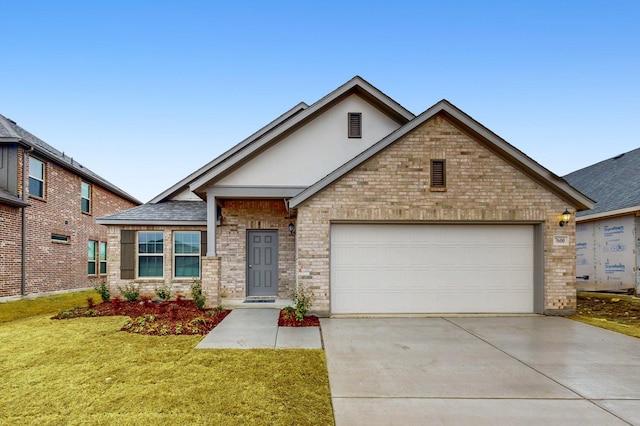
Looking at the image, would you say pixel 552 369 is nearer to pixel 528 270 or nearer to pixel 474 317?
pixel 474 317

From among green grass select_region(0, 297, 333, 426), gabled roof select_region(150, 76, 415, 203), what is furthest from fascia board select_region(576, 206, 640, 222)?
green grass select_region(0, 297, 333, 426)

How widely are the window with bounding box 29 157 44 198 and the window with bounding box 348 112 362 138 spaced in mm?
13071

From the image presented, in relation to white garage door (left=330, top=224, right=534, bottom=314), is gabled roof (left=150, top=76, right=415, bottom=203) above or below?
above

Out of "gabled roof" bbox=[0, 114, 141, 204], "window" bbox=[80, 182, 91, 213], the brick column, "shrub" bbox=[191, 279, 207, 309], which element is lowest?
"shrub" bbox=[191, 279, 207, 309]

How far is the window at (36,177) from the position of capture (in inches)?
516

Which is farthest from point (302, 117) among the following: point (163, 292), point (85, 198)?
point (85, 198)

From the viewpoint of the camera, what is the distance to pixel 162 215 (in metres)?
11.5

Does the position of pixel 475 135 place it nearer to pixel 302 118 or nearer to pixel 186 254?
pixel 302 118

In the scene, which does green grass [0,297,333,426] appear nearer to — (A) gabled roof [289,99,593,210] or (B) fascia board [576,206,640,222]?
(A) gabled roof [289,99,593,210]

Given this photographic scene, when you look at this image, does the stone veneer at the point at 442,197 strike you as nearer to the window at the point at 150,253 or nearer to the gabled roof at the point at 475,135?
the gabled roof at the point at 475,135

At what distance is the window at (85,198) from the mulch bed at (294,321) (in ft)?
48.1

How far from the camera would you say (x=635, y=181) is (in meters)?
13.5

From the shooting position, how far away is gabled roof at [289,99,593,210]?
324 inches

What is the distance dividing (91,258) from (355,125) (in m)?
16.0
